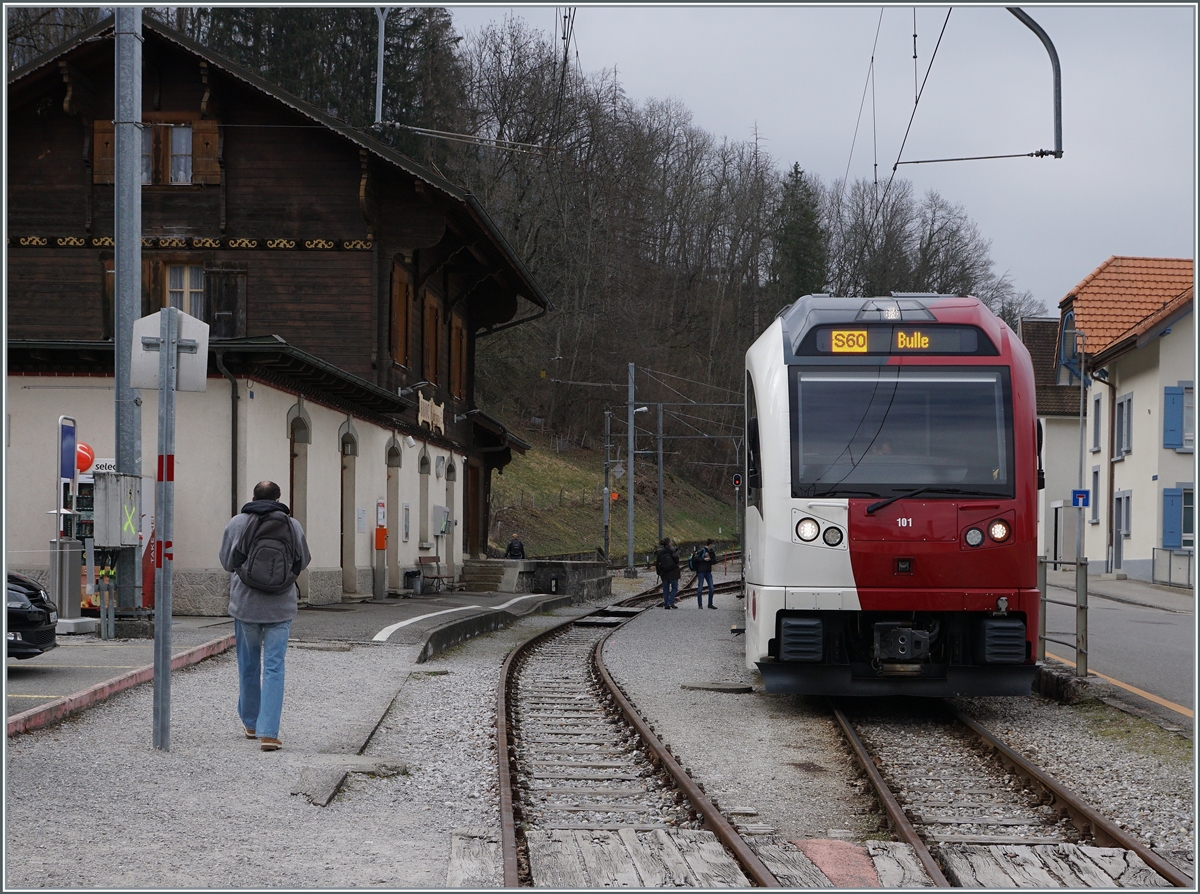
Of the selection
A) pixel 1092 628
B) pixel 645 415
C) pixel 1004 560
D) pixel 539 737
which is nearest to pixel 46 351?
pixel 539 737

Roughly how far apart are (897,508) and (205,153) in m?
19.8

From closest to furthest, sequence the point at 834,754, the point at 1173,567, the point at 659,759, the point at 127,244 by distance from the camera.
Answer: the point at 659,759 → the point at 834,754 → the point at 127,244 → the point at 1173,567

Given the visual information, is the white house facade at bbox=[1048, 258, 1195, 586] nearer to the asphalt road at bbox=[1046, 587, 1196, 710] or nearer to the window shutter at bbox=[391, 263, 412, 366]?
the asphalt road at bbox=[1046, 587, 1196, 710]

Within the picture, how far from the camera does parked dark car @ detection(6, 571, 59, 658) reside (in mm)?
11812

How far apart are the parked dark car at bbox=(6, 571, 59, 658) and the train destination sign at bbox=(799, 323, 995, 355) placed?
6927mm

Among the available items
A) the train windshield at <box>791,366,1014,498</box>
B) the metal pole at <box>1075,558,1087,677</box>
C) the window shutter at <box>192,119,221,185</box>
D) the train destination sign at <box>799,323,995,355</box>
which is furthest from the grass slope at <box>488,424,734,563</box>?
the train windshield at <box>791,366,1014,498</box>

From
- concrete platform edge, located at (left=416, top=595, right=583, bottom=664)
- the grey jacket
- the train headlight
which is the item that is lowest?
concrete platform edge, located at (left=416, top=595, right=583, bottom=664)

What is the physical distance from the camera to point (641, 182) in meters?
65.9

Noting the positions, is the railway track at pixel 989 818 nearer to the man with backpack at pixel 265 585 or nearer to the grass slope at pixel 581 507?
the man with backpack at pixel 265 585

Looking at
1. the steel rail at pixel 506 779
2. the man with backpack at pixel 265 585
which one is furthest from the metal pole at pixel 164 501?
the steel rail at pixel 506 779

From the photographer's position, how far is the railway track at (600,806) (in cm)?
618

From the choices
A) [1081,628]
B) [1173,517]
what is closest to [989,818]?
[1081,628]

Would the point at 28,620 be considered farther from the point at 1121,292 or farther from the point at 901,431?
the point at 1121,292

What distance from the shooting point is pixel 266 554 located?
927 centimetres
